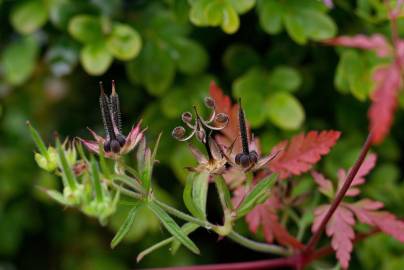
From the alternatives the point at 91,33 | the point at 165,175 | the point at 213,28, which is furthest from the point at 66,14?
the point at 165,175

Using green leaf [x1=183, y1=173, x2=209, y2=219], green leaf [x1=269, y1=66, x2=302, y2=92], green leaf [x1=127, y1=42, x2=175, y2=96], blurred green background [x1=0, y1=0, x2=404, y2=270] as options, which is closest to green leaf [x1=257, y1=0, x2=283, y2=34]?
blurred green background [x1=0, y1=0, x2=404, y2=270]

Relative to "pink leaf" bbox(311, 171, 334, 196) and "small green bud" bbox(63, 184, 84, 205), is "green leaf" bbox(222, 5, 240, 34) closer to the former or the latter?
"pink leaf" bbox(311, 171, 334, 196)

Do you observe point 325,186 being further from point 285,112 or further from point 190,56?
point 190,56

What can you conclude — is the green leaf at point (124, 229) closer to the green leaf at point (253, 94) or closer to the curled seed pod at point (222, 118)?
the curled seed pod at point (222, 118)

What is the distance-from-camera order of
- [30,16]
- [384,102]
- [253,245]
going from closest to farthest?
[384,102]
[253,245]
[30,16]

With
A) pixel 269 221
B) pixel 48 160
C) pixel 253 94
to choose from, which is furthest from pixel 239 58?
pixel 48 160
